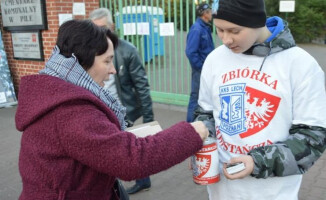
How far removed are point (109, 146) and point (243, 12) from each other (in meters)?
0.78

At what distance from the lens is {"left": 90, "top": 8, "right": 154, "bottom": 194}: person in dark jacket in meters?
3.20

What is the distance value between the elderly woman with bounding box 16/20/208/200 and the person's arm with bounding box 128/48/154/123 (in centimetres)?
178

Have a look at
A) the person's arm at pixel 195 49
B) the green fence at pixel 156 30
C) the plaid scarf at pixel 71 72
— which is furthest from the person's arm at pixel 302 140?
the green fence at pixel 156 30


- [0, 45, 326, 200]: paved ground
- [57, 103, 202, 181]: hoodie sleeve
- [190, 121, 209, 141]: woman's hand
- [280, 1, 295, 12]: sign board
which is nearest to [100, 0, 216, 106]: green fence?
[280, 1, 295, 12]: sign board

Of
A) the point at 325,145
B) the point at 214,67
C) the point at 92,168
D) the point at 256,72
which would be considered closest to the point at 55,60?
the point at 92,168

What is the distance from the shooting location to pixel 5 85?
7449 millimetres

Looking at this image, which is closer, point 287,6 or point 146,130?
point 146,130

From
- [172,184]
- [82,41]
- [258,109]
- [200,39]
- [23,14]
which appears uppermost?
[23,14]

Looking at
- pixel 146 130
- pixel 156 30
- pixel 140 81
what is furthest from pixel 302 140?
pixel 156 30

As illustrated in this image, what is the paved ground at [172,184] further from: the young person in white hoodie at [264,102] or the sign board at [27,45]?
the sign board at [27,45]

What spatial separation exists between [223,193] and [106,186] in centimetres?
63

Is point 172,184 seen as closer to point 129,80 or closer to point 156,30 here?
point 129,80

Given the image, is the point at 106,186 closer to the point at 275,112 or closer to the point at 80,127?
the point at 80,127

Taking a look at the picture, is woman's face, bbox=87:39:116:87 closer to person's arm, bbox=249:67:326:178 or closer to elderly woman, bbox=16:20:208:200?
elderly woman, bbox=16:20:208:200
